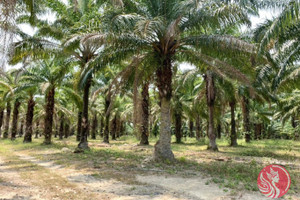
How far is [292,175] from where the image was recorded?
331 inches

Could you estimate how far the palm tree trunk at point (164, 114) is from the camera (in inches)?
418

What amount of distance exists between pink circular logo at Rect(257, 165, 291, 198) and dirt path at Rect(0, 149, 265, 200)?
45cm

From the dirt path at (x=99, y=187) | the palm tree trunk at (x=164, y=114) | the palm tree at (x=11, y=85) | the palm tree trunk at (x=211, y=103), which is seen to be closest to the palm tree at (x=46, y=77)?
the palm tree at (x=11, y=85)

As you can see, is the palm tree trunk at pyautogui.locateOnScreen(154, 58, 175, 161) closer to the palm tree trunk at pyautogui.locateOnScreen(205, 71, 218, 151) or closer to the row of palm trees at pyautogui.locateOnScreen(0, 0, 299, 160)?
the row of palm trees at pyautogui.locateOnScreen(0, 0, 299, 160)

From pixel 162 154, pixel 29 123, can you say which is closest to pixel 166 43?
pixel 162 154

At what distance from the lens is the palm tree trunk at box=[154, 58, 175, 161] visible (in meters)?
10.6

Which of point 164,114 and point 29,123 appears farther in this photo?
point 29,123

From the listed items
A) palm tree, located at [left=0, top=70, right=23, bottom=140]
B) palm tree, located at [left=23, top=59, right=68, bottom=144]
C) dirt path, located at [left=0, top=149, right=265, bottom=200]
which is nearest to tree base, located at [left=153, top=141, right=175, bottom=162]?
dirt path, located at [left=0, top=149, right=265, bottom=200]

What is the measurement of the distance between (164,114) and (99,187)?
16.6 ft

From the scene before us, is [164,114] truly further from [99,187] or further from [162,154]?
[99,187]

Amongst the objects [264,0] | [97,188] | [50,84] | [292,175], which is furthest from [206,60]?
[50,84]

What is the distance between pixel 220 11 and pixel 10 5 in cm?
737

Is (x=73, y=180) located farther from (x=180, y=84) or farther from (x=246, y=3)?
(x=180, y=84)

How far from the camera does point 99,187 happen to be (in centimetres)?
663
